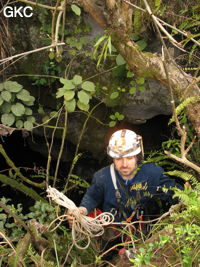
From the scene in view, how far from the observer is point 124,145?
3469mm

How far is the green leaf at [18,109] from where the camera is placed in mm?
4807

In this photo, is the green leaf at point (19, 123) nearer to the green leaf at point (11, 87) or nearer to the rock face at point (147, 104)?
the green leaf at point (11, 87)

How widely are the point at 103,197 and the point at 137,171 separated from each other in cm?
49

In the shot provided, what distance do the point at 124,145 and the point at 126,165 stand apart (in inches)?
7.1

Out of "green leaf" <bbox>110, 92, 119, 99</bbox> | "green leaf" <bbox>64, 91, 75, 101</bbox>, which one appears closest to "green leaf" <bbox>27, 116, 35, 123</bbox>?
"green leaf" <bbox>64, 91, 75, 101</bbox>

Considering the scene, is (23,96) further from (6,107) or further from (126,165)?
(126,165)

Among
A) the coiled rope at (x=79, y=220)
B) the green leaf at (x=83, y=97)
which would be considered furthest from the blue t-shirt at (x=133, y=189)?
the green leaf at (x=83, y=97)

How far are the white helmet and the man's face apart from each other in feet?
0.16

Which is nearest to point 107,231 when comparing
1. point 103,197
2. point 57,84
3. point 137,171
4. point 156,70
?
point 103,197

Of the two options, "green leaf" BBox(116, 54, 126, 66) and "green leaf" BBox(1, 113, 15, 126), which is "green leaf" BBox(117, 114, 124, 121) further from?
"green leaf" BBox(1, 113, 15, 126)

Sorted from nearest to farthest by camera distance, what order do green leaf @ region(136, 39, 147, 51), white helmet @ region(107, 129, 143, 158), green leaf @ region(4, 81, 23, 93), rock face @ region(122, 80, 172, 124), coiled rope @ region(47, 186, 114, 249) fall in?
1. coiled rope @ region(47, 186, 114, 249)
2. white helmet @ region(107, 129, 143, 158)
3. green leaf @ region(136, 39, 147, 51)
4. green leaf @ region(4, 81, 23, 93)
5. rock face @ region(122, 80, 172, 124)

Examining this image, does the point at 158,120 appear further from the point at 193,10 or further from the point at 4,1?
the point at 4,1

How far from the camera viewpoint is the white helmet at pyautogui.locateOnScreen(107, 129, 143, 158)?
11.3 ft

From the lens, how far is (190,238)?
244cm
